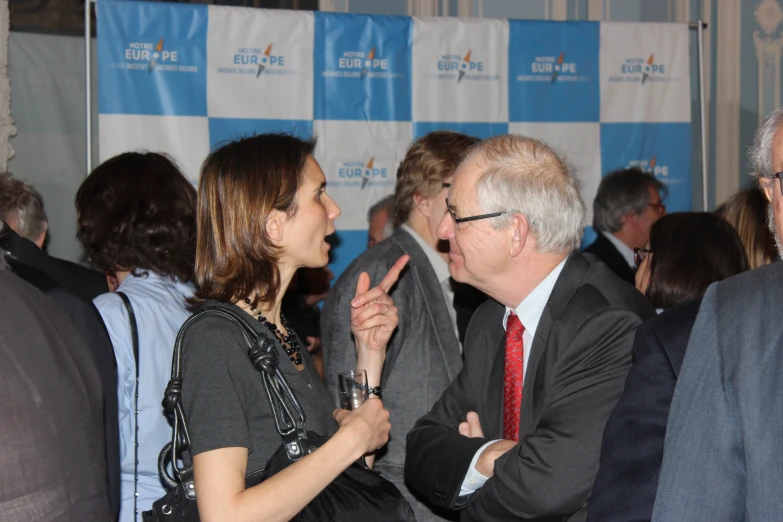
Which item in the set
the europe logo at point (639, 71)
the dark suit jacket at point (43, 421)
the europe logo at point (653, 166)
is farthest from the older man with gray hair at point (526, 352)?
the europe logo at point (639, 71)

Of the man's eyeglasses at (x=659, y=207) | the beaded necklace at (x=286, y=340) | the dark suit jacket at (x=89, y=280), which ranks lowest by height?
the beaded necklace at (x=286, y=340)

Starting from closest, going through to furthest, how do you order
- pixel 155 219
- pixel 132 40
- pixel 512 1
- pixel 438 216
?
pixel 155 219 < pixel 438 216 < pixel 132 40 < pixel 512 1

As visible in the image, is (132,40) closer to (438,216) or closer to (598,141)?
(438,216)

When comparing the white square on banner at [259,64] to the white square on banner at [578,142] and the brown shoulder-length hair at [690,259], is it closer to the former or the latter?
the white square on banner at [578,142]

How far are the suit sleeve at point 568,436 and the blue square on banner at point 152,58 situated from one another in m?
3.14

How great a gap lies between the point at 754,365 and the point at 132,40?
12.9 ft

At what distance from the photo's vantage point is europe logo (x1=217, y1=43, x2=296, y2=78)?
4.50 meters

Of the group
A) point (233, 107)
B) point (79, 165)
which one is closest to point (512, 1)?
point (233, 107)

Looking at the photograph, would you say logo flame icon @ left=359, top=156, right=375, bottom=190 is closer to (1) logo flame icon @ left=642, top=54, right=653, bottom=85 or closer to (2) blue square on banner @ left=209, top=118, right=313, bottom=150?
(2) blue square on banner @ left=209, top=118, right=313, bottom=150

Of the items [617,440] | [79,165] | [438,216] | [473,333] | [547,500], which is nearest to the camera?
[617,440]

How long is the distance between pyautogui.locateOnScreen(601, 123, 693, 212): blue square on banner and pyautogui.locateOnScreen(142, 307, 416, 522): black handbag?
362 cm

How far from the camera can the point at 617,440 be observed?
1.42 meters

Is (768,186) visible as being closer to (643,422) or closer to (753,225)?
(643,422)

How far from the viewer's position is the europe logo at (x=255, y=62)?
4504 millimetres
